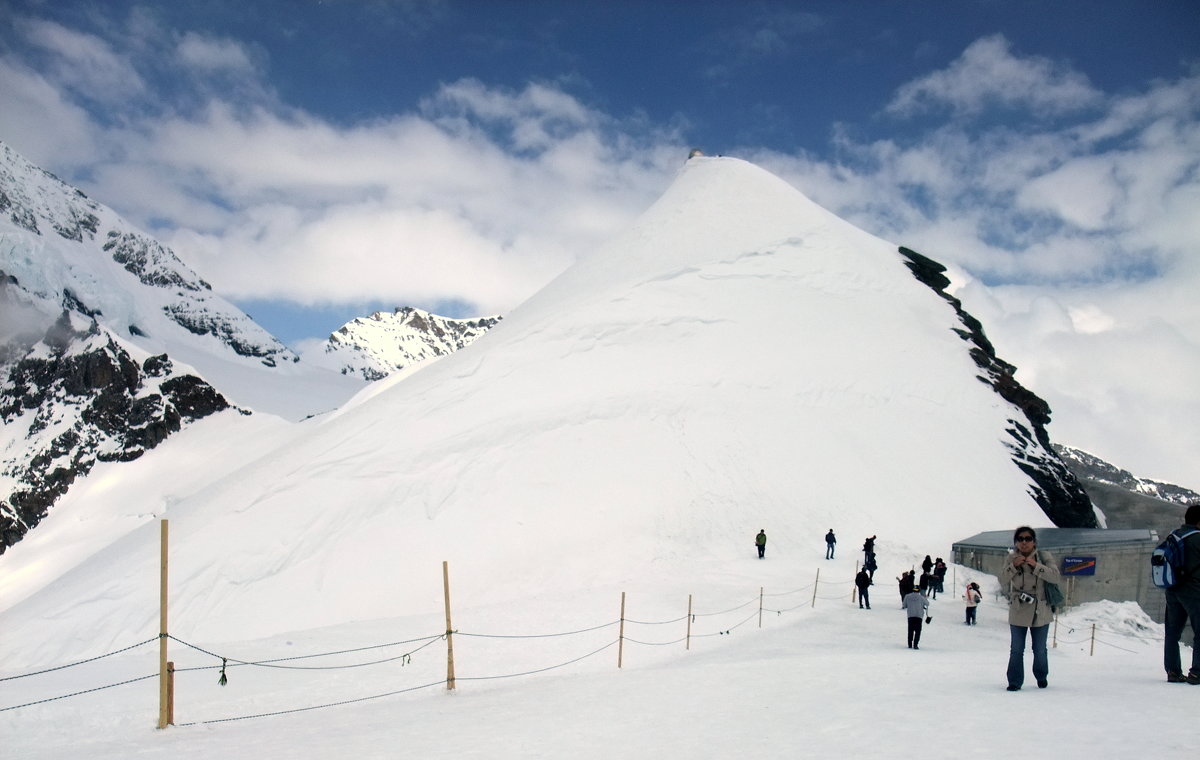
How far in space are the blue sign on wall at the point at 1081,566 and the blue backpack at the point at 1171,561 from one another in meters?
17.9

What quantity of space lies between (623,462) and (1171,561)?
2358cm

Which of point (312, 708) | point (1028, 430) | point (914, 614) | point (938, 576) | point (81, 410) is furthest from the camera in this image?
point (81, 410)

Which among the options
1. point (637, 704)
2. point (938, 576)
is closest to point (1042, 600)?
point (637, 704)

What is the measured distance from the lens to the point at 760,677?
993cm

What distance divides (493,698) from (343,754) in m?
3.31

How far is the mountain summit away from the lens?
2500cm

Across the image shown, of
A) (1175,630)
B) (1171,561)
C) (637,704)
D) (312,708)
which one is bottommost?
(312,708)

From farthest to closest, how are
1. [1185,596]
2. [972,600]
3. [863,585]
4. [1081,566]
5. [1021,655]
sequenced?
[1081,566], [863,585], [972,600], [1021,655], [1185,596]

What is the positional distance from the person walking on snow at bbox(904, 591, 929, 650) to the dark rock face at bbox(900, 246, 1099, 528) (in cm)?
2341

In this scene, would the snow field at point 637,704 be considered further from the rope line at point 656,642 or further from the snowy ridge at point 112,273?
the snowy ridge at point 112,273

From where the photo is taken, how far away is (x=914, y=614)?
14.4 meters

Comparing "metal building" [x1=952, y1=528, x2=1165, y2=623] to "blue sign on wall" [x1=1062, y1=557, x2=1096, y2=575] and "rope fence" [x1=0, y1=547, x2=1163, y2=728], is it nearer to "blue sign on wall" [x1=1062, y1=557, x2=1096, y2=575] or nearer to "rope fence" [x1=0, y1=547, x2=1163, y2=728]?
"blue sign on wall" [x1=1062, y1=557, x2=1096, y2=575]

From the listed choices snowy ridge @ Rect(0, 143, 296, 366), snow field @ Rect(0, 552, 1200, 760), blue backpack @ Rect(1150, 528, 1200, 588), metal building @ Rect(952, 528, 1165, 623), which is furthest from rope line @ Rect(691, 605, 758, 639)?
snowy ridge @ Rect(0, 143, 296, 366)

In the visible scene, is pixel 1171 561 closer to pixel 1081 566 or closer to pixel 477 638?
pixel 477 638
